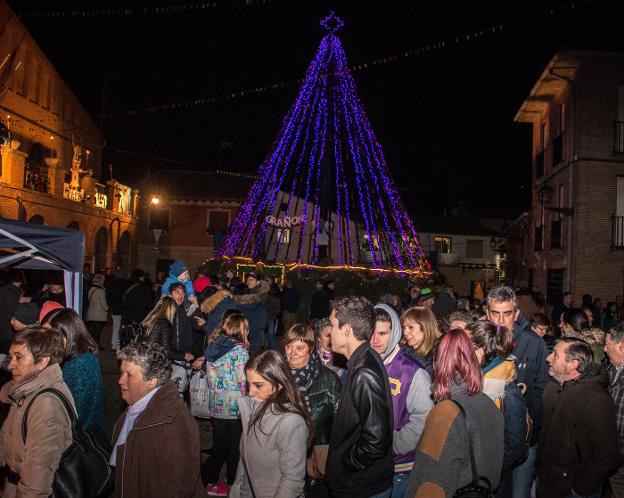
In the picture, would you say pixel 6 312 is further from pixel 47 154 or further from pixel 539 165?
pixel 539 165

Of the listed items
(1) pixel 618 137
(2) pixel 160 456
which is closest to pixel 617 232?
(1) pixel 618 137

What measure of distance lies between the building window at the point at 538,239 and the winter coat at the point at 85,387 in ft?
65.8

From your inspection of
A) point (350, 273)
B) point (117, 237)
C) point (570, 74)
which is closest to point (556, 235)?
point (570, 74)

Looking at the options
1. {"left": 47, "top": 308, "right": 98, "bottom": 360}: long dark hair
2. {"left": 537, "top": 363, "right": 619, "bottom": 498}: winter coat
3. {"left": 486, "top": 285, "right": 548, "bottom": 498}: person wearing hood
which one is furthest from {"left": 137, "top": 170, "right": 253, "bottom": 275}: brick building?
{"left": 537, "top": 363, "right": 619, "bottom": 498}: winter coat

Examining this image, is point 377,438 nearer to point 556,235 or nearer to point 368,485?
point 368,485

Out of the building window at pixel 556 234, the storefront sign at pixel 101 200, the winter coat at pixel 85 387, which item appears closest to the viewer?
the winter coat at pixel 85 387

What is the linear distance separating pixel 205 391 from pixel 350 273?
36.3 ft

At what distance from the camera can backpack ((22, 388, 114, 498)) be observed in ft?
10.6

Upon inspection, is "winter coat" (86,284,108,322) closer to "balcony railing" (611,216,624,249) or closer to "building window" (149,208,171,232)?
"balcony railing" (611,216,624,249)

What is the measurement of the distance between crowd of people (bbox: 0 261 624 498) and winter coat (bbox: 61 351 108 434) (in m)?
0.01

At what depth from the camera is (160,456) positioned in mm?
3090

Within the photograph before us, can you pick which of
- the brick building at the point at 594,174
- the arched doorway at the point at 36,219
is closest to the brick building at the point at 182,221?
the arched doorway at the point at 36,219

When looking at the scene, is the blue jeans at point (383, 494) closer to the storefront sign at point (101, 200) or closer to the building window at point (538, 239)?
the building window at point (538, 239)

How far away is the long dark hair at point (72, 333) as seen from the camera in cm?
439
